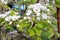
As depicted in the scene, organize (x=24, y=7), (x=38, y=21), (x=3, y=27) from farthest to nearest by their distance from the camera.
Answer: (x=3, y=27) → (x=24, y=7) → (x=38, y=21)

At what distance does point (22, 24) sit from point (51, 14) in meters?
0.21

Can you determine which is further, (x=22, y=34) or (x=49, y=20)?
(x=22, y=34)

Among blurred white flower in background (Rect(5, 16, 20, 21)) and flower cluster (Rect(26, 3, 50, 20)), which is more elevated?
flower cluster (Rect(26, 3, 50, 20))

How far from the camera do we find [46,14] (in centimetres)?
103

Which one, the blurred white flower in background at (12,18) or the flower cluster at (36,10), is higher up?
the flower cluster at (36,10)

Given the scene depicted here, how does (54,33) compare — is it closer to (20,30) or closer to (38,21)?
(38,21)

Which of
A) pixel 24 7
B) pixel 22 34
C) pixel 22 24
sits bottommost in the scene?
pixel 22 34

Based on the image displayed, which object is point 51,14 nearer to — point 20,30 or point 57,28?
point 57,28

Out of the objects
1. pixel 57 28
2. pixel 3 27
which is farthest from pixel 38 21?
pixel 3 27

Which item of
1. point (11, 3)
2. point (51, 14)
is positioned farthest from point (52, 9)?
point (11, 3)

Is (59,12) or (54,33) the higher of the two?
(59,12)

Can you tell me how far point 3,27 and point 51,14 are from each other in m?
0.39

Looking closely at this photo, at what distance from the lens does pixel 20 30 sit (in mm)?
1179

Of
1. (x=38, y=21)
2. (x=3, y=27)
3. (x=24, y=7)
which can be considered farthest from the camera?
(x=3, y=27)
